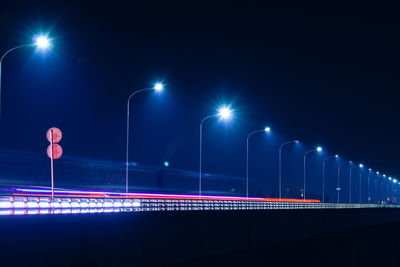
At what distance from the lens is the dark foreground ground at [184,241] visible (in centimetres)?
2052

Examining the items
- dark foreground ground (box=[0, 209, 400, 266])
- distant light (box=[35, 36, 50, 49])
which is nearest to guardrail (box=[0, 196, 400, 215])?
dark foreground ground (box=[0, 209, 400, 266])

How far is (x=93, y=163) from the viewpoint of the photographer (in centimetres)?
5650

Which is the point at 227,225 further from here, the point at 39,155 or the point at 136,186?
the point at 136,186

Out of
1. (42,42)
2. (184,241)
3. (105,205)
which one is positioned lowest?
(184,241)

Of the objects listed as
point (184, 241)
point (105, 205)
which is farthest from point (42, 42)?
point (184, 241)

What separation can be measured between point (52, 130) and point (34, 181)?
2185 cm

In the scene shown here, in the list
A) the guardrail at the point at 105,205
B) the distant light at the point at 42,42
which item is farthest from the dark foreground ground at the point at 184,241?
the distant light at the point at 42,42

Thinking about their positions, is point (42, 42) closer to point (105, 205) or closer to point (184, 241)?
point (105, 205)

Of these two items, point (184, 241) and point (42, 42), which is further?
point (184, 241)

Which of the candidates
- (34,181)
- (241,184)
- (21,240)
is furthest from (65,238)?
(241,184)

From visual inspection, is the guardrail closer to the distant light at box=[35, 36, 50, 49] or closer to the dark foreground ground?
the dark foreground ground

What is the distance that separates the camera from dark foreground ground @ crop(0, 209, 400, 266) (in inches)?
808

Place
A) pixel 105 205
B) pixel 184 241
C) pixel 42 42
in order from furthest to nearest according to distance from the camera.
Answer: pixel 105 205 → pixel 184 241 → pixel 42 42

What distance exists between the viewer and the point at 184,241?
1264 inches
